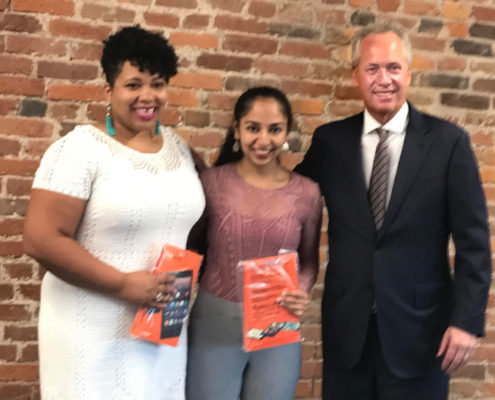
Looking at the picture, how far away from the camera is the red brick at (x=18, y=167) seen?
6.15ft

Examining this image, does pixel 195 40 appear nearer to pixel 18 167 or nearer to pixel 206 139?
pixel 206 139

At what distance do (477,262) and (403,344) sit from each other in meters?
0.32

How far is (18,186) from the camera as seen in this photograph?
1888mm

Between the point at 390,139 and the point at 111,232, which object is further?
the point at 390,139

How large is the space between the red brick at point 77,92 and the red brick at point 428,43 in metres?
1.29

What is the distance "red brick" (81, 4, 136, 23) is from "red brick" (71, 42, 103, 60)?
0.10 metres

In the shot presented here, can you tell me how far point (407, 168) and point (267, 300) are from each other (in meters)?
0.56

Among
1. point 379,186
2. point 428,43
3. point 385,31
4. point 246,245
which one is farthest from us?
point 428,43

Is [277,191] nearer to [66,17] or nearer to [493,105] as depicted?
[66,17]

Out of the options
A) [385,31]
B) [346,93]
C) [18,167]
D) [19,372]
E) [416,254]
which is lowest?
[19,372]

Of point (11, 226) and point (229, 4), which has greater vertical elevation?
point (229, 4)

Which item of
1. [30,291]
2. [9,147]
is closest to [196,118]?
[9,147]

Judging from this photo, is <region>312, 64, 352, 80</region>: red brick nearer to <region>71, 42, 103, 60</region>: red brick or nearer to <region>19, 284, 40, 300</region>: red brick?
<region>71, 42, 103, 60</region>: red brick

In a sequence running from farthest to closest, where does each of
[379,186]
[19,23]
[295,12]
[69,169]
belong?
[295,12]
[19,23]
[379,186]
[69,169]
